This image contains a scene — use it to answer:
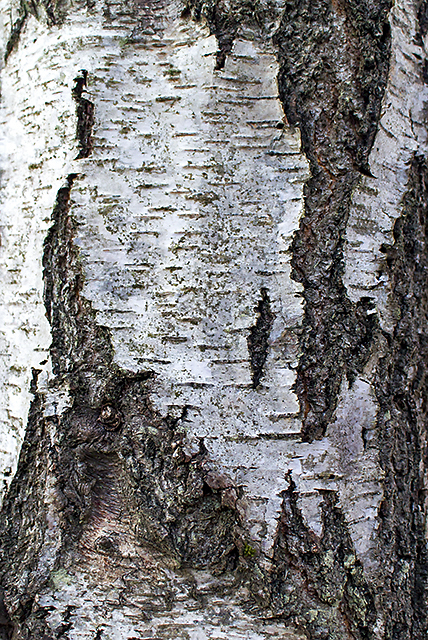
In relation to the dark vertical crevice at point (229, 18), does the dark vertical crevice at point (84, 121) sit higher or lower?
lower

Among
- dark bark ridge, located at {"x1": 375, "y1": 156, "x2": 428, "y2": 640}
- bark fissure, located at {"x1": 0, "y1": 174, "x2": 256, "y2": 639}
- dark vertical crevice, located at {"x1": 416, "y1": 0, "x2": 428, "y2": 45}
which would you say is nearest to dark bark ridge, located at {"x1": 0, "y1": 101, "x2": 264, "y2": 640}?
bark fissure, located at {"x1": 0, "y1": 174, "x2": 256, "y2": 639}

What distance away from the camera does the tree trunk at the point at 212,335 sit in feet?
2.89

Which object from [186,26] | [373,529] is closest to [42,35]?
[186,26]

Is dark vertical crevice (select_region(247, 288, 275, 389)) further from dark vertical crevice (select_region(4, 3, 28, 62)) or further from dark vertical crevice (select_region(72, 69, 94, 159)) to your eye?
dark vertical crevice (select_region(4, 3, 28, 62))

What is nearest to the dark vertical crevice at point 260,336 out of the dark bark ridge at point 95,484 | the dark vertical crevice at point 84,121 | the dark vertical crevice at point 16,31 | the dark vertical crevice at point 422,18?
the dark bark ridge at point 95,484

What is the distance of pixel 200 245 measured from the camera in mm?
885

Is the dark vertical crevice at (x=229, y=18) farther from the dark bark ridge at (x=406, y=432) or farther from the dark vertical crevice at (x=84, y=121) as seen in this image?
the dark bark ridge at (x=406, y=432)

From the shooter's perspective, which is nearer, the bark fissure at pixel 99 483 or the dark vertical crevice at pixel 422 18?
the bark fissure at pixel 99 483

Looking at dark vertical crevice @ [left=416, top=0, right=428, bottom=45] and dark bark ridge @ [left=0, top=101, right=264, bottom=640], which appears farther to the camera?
dark vertical crevice @ [left=416, top=0, right=428, bottom=45]

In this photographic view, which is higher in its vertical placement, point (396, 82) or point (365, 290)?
point (396, 82)

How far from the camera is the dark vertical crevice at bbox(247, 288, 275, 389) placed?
88 cm

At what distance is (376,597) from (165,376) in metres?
0.60

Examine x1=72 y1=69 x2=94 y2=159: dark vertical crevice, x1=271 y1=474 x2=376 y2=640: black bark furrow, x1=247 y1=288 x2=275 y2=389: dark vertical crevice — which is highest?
x1=72 y1=69 x2=94 y2=159: dark vertical crevice

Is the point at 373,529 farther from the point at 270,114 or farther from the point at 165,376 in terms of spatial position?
the point at 270,114
